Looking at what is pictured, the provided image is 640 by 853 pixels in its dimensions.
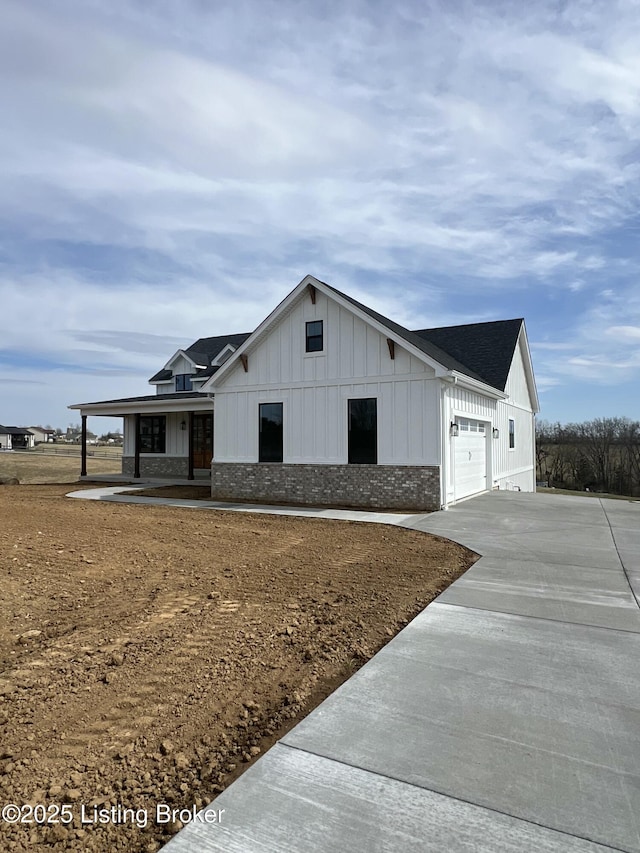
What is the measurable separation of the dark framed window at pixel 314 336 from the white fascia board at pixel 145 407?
542 centimetres

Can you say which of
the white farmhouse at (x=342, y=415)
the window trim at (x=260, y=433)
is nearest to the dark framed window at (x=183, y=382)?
the white farmhouse at (x=342, y=415)

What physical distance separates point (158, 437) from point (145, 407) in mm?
2290

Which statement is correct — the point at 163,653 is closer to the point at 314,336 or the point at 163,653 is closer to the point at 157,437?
the point at 314,336

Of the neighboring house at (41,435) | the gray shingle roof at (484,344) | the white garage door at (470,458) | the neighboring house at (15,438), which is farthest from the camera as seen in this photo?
the neighboring house at (41,435)

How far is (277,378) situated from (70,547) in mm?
8262

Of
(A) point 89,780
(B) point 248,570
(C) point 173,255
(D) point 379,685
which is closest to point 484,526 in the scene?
(B) point 248,570

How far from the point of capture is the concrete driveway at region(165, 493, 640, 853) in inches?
83.4

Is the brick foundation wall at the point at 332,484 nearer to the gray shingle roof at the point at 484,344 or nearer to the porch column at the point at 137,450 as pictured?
the gray shingle roof at the point at 484,344

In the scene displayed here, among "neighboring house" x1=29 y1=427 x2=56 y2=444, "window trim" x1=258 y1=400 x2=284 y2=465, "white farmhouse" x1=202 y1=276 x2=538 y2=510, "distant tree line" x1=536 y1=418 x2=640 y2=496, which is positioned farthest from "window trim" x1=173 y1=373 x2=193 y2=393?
"neighboring house" x1=29 y1=427 x2=56 y2=444

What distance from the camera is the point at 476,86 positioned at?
9.63 meters

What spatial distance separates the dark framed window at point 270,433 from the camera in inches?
588

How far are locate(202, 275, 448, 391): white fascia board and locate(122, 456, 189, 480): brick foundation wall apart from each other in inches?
272

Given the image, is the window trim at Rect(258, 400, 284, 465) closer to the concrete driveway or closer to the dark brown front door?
the dark brown front door

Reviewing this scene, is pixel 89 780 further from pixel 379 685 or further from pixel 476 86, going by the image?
pixel 476 86
